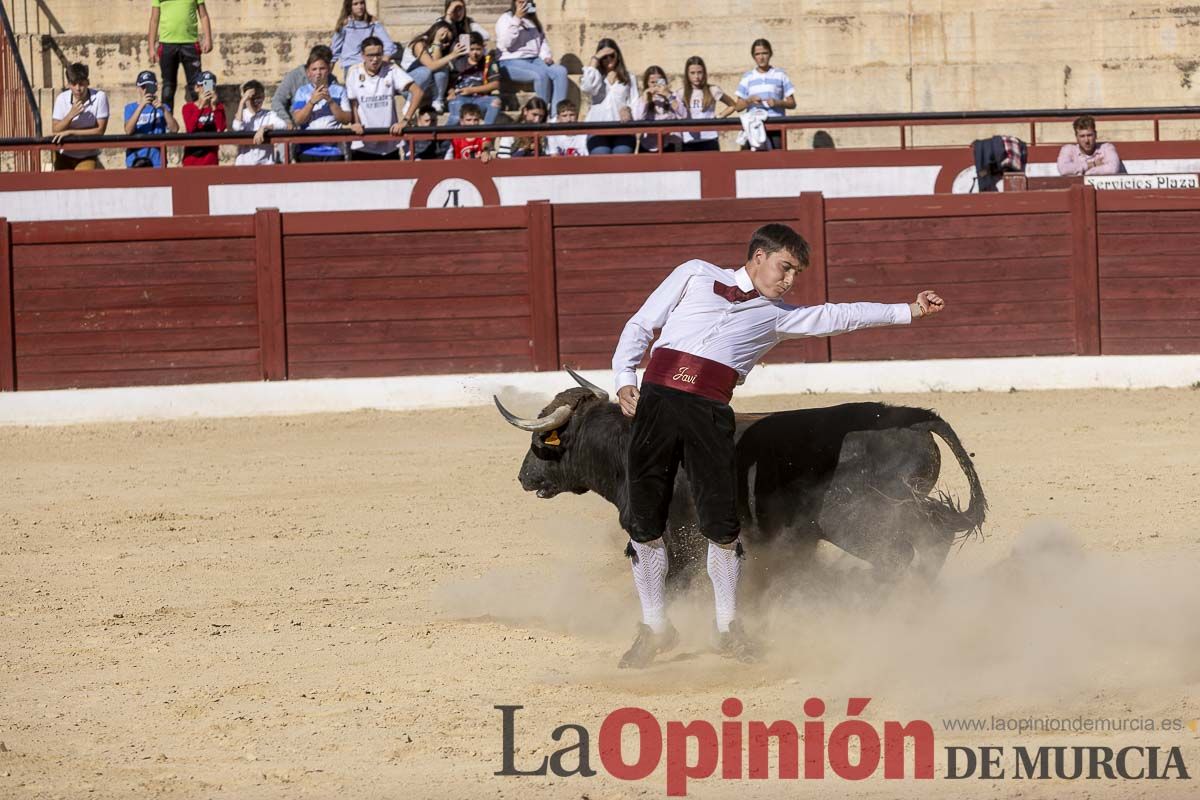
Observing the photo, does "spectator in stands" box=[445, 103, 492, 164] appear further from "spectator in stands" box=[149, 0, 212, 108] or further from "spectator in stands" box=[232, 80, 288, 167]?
"spectator in stands" box=[149, 0, 212, 108]

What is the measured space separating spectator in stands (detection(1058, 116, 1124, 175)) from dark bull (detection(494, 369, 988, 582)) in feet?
24.4

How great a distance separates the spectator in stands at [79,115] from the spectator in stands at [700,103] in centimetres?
447

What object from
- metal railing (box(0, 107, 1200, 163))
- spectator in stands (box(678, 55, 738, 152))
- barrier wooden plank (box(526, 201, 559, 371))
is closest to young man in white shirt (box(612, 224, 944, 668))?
barrier wooden plank (box(526, 201, 559, 371))

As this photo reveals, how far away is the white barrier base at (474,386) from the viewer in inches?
439

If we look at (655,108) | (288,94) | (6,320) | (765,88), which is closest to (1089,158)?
(765,88)

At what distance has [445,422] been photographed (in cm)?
1047

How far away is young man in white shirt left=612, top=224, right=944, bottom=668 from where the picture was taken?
4.60 metres

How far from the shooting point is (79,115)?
1248 centimetres

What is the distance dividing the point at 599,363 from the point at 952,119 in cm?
324

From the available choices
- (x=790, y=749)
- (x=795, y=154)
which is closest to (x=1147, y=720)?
(x=790, y=749)

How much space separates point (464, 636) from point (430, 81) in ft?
25.8

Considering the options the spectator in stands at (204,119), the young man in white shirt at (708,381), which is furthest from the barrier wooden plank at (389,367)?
the young man in white shirt at (708,381)

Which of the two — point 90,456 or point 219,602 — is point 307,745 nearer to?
point 219,602

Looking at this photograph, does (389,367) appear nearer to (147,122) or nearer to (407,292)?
(407,292)
